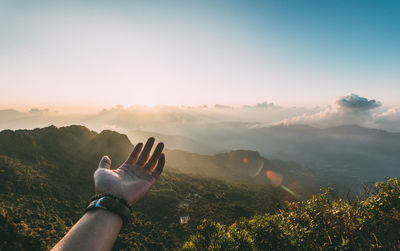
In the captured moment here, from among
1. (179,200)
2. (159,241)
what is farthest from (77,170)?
Result: (159,241)

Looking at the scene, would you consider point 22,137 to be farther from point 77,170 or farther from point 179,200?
point 179,200

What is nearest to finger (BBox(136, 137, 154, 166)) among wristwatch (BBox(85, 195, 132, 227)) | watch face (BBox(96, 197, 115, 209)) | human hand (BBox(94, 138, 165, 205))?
human hand (BBox(94, 138, 165, 205))

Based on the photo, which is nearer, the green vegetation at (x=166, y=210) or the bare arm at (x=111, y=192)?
the bare arm at (x=111, y=192)

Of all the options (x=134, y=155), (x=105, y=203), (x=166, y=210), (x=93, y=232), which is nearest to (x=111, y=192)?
(x=105, y=203)

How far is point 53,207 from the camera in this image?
2309 inches

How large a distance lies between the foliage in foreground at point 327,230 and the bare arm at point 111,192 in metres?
4.68

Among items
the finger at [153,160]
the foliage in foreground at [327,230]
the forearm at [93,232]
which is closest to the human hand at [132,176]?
the finger at [153,160]

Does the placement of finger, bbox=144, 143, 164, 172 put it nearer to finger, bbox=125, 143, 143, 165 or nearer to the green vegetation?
finger, bbox=125, 143, 143, 165

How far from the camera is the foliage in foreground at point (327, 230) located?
705 centimetres

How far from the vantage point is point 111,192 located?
4730mm

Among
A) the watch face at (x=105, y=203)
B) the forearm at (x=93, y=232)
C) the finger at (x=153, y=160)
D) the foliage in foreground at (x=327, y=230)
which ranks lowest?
the foliage in foreground at (x=327, y=230)

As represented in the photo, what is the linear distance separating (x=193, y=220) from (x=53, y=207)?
54525 mm

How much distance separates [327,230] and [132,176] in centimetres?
917

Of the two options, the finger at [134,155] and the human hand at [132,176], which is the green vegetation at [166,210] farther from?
the finger at [134,155]
